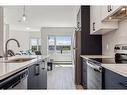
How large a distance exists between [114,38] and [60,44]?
32.8 ft

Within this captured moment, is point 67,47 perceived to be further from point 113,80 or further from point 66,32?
point 113,80

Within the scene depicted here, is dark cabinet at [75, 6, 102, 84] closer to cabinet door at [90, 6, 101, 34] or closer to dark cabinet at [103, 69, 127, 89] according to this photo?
cabinet door at [90, 6, 101, 34]

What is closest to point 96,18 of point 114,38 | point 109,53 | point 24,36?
point 114,38

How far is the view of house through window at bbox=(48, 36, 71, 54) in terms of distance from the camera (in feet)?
44.7

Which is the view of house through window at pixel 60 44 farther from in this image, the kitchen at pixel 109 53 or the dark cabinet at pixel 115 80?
the dark cabinet at pixel 115 80

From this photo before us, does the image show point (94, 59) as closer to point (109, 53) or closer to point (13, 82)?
point (109, 53)

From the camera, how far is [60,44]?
550 inches

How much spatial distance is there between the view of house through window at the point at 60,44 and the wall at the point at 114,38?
8616 millimetres

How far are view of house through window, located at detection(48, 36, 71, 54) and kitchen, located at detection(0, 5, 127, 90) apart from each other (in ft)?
24.3

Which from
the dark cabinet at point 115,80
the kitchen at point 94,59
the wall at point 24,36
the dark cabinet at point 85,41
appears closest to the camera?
the dark cabinet at point 115,80

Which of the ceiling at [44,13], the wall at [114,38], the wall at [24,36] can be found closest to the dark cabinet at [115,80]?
the wall at [114,38]

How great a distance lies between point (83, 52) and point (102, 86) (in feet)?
9.66

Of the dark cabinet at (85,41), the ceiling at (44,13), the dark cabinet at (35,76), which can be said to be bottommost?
the dark cabinet at (35,76)

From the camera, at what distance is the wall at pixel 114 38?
341 cm
